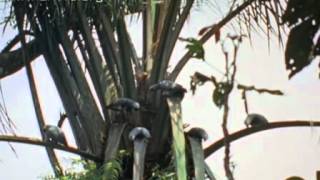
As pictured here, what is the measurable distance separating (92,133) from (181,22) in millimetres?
888

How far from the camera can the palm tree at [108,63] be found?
4.07 metres

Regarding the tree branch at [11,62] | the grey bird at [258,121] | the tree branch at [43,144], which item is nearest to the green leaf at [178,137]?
the grey bird at [258,121]

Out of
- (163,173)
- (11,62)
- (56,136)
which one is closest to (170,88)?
(163,173)

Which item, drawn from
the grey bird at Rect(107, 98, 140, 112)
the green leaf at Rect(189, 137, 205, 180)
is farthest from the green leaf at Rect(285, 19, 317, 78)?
the grey bird at Rect(107, 98, 140, 112)

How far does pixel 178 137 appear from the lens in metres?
3.77

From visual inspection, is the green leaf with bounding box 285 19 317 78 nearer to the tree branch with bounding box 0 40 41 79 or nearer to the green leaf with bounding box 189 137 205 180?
the green leaf with bounding box 189 137 205 180

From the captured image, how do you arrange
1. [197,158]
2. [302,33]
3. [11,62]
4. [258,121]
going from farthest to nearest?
1. [11,62]
2. [197,158]
3. [258,121]
4. [302,33]

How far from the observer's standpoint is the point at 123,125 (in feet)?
13.7

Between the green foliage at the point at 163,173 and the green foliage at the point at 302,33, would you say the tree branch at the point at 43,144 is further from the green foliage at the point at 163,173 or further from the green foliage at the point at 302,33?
the green foliage at the point at 302,33

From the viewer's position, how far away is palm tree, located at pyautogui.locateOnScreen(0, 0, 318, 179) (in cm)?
407

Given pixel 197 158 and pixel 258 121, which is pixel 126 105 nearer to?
pixel 197 158

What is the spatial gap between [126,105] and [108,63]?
64cm

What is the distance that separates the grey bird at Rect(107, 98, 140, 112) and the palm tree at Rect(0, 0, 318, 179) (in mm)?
51

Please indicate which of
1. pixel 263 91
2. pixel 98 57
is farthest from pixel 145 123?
pixel 263 91
